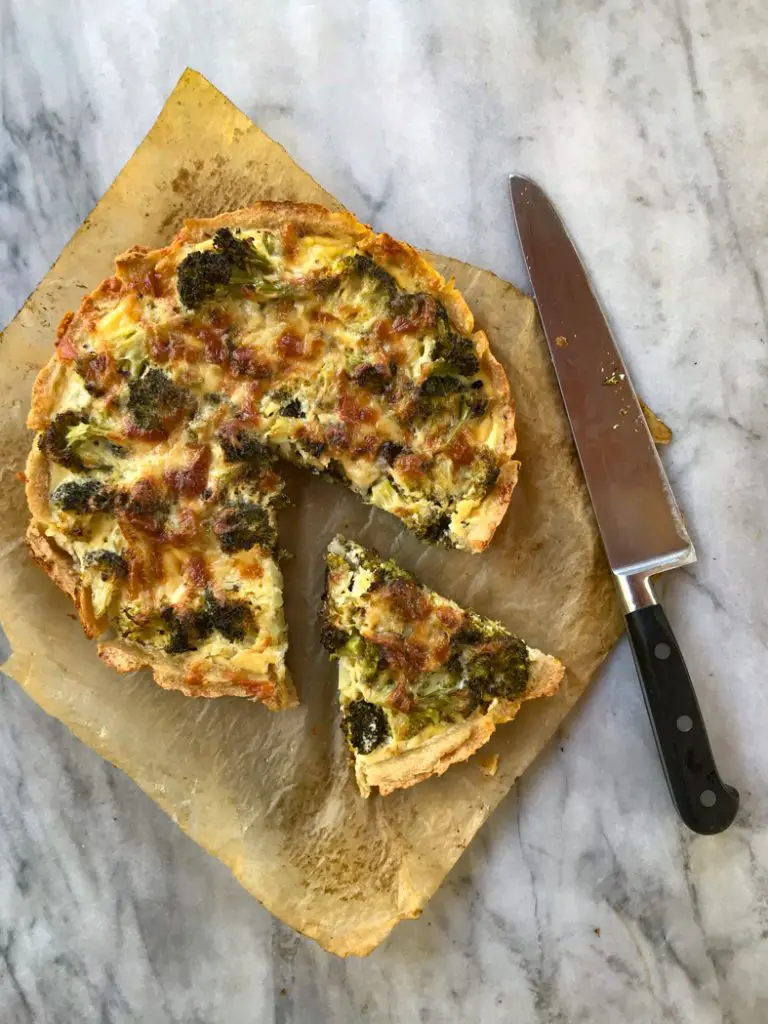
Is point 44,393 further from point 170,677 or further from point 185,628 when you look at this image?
point 170,677

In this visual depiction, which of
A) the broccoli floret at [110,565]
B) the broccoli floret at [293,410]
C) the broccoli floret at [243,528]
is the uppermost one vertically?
the broccoli floret at [293,410]

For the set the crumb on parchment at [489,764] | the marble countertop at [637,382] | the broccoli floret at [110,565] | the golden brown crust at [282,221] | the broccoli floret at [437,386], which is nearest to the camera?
the broccoli floret at [110,565]

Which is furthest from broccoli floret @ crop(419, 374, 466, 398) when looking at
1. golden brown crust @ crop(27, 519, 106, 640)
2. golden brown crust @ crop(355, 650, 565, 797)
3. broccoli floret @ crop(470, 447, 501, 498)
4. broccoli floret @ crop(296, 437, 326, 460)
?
golden brown crust @ crop(27, 519, 106, 640)

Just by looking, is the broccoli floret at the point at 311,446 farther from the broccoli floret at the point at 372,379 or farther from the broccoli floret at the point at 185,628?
the broccoli floret at the point at 185,628

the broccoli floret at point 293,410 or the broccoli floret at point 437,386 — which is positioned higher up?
the broccoli floret at point 437,386

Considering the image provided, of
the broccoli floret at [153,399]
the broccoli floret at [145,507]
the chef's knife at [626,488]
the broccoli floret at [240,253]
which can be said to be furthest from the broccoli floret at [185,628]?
the chef's knife at [626,488]

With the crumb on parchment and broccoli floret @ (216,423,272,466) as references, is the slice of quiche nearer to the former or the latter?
the crumb on parchment

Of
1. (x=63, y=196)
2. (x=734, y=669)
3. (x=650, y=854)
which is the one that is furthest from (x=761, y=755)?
(x=63, y=196)

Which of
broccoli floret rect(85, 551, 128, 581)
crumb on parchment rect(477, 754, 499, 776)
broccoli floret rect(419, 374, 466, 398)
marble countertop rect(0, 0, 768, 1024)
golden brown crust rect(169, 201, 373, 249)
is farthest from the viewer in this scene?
marble countertop rect(0, 0, 768, 1024)
